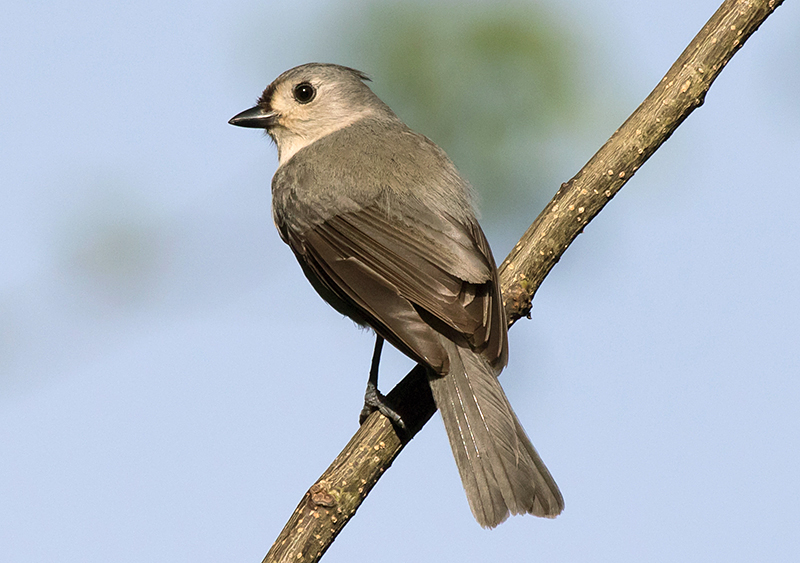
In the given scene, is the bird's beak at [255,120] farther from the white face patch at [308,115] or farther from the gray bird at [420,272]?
the gray bird at [420,272]

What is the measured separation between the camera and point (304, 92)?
5.88 metres

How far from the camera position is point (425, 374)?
4.13 m

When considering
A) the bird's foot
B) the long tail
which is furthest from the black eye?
the long tail

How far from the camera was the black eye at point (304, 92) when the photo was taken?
19.2 feet

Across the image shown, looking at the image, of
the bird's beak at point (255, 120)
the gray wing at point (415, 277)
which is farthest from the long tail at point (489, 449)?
the bird's beak at point (255, 120)

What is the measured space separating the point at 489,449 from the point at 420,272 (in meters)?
0.87

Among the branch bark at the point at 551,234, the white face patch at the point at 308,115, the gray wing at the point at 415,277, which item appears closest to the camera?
the branch bark at the point at 551,234

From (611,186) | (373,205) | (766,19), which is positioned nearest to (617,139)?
(611,186)

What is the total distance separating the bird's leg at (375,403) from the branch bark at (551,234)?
41mm

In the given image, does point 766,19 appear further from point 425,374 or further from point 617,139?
point 425,374

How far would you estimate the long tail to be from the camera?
381 centimetres

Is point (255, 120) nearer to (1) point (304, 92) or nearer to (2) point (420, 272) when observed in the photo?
(1) point (304, 92)

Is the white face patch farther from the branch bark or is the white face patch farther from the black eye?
the branch bark

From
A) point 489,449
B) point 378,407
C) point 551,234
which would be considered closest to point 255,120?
point 551,234
